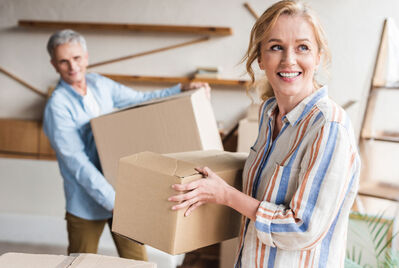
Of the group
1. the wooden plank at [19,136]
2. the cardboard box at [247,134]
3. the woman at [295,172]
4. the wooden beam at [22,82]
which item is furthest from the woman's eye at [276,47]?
the wooden beam at [22,82]

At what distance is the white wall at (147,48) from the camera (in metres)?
3.17

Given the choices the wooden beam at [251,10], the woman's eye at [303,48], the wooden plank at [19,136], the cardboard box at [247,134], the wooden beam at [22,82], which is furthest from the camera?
the wooden beam at [22,82]

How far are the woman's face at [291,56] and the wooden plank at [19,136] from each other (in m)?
2.81

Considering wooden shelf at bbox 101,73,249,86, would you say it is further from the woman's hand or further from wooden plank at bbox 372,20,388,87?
the woman's hand

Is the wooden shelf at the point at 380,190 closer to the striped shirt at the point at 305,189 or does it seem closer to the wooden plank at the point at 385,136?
the wooden plank at the point at 385,136

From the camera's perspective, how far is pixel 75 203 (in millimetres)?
1863

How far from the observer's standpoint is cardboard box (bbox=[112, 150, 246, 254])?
98 cm

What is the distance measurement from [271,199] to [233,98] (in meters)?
2.46

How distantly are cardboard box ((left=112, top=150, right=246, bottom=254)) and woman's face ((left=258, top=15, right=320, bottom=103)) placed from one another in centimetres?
26

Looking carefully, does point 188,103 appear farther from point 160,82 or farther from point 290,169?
point 160,82

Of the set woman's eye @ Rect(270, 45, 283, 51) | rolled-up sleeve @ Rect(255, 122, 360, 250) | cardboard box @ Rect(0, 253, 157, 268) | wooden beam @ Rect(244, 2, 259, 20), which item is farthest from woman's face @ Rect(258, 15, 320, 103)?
wooden beam @ Rect(244, 2, 259, 20)

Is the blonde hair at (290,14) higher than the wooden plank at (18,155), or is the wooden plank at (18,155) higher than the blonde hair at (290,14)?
the blonde hair at (290,14)

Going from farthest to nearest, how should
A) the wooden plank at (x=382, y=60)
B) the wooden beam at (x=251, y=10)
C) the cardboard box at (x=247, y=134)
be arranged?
the wooden beam at (x=251, y=10)
the wooden plank at (x=382, y=60)
the cardboard box at (x=247, y=134)

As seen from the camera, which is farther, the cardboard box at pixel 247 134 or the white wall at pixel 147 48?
the white wall at pixel 147 48
